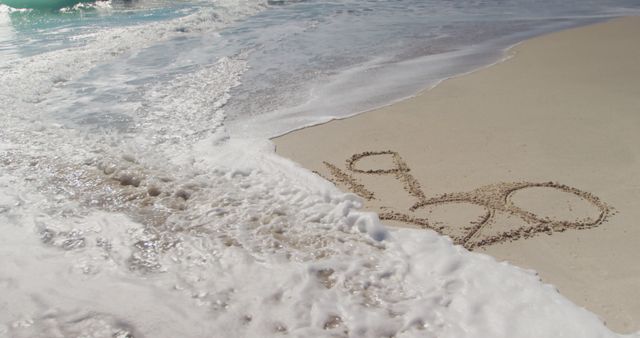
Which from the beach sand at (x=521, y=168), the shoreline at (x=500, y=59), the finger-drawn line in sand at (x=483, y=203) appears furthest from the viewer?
the shoreline at (x=500, y=59)

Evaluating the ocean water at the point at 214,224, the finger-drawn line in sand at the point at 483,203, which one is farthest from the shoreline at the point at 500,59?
the finger-drawn line in sand at the point at 483,203

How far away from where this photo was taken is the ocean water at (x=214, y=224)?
254 centimetres

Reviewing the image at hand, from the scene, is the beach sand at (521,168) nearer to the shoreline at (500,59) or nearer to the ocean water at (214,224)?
the shoreline at (500,59)

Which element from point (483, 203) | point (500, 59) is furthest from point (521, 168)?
point (500, 59)

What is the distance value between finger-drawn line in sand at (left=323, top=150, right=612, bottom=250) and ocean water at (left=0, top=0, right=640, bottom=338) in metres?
0.18

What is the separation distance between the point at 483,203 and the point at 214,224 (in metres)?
1.90

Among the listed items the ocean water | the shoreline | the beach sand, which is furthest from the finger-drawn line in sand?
the shoreline

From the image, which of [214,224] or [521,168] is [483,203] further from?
[214,224]

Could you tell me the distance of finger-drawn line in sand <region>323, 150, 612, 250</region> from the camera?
3.20 metres

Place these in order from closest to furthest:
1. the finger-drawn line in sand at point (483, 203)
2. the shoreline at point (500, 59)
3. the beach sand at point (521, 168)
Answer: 1. the beach sand at point (521, 168)
2. the finger-drawn line in sand at point (483, 203)
3. the shoreline at point (500, 59)

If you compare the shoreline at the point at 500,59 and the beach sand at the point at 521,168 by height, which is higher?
the shoreline at the point at 500,59

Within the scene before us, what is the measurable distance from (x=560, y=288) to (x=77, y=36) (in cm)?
1104

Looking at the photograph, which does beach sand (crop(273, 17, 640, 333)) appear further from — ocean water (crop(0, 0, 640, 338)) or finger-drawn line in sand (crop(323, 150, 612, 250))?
ocean water (crop(0, 0, 640, 338))

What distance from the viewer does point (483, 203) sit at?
3535 millimetres
